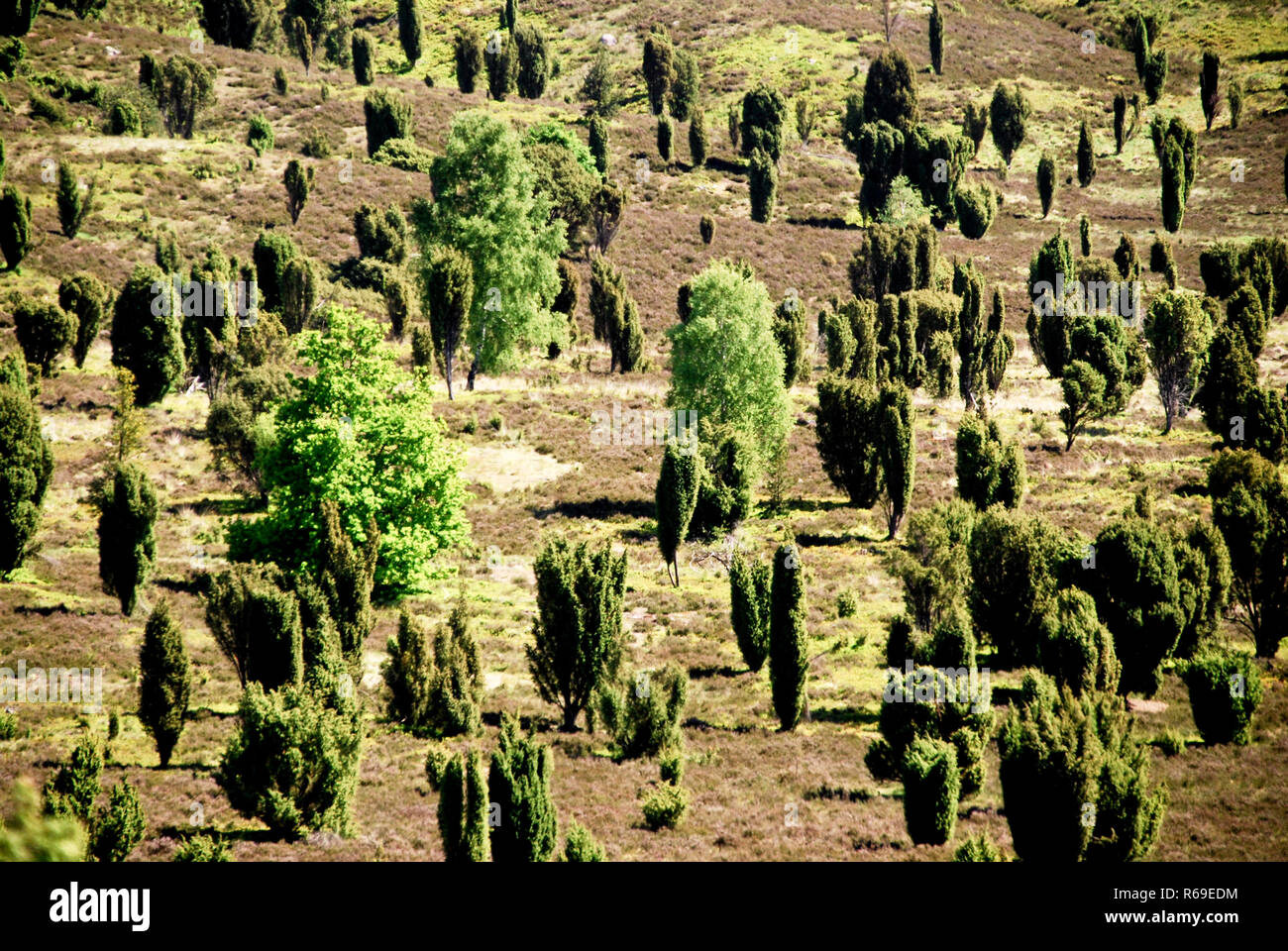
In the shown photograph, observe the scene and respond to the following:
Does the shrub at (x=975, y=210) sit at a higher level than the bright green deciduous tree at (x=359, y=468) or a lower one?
higher

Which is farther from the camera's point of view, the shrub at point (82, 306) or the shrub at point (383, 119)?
the shrub at point (383, 119)

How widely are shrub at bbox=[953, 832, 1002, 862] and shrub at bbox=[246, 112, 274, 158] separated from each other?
87.9m

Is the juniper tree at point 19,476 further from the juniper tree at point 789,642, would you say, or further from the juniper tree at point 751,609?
the juniper tree at point 789,642

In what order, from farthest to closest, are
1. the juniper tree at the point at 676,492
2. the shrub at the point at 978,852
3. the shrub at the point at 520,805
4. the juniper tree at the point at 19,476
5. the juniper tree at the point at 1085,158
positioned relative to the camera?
1. the juniper tree at the point at 1085,158
2. the juniper tree at the point at 676,492
3. the juniper tree at the point at 19,476
4. the shrub at the point at 978,852
5. the shrub at the point at 520,805

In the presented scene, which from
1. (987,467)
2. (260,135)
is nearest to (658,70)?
(260,135)

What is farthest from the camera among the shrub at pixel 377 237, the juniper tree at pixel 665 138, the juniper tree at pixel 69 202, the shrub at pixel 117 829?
the juniper tree at pixel 665 138

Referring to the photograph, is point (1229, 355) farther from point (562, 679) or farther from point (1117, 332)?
point (562, 679)

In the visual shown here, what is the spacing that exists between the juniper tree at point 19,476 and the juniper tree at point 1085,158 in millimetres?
106054

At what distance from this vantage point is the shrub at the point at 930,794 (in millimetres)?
21500

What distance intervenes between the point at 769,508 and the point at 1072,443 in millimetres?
19416

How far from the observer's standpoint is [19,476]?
32.2 metres

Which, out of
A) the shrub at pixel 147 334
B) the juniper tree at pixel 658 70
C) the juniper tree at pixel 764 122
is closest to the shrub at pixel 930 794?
the shrub at pixel 147 334

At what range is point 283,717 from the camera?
19.4 metres

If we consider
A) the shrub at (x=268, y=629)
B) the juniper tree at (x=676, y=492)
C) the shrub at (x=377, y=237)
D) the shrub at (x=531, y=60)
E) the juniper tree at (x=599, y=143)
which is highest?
the shrub at (x=531, y=60)
